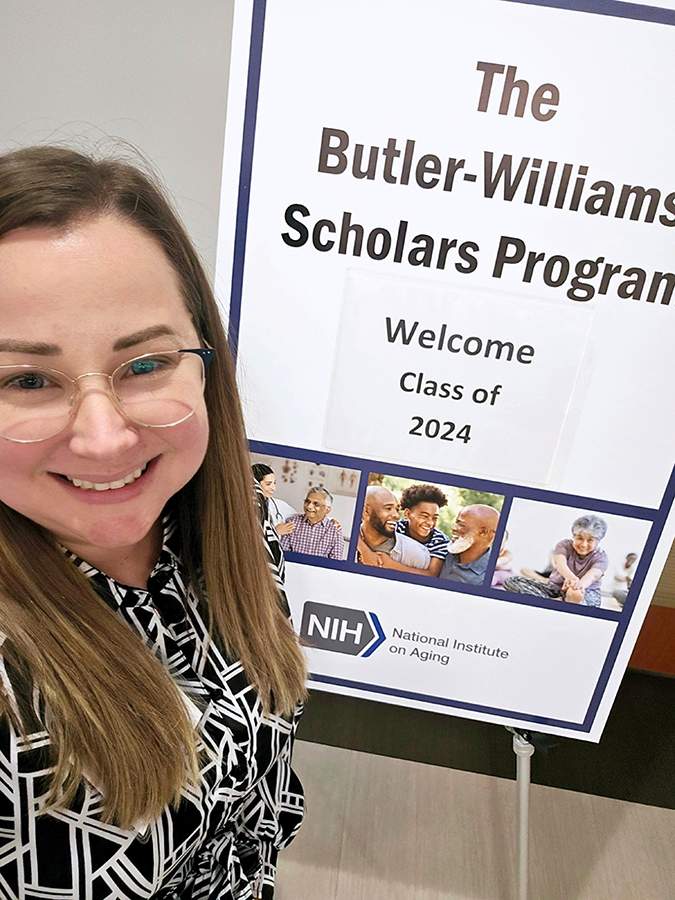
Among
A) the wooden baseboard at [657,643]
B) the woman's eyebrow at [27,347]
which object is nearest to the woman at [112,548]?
the woman's eyebrow at [27,347]

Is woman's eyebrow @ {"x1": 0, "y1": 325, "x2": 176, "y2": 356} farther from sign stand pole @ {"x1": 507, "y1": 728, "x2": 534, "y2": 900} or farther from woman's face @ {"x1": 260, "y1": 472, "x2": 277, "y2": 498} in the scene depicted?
sign stand pole @ {"x1": 507, "y1": 728, "x2": 534, "y2": 900}

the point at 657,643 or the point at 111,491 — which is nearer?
the point at 111,491

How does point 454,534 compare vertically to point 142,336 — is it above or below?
below

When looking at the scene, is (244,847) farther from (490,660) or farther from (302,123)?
(302,123)

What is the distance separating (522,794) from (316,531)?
0.83 m

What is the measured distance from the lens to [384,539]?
5.11 feet

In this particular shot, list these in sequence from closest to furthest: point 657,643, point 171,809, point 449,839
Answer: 1. point 171,809
2. point 449,839
3. point 657,643

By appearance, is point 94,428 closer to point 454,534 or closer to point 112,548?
point 112,548

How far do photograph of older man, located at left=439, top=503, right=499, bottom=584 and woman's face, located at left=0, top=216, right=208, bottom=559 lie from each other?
72 centimetres

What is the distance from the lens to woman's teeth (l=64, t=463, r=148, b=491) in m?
0.85

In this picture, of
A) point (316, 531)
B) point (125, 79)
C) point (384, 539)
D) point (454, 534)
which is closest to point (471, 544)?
point (454, 534)

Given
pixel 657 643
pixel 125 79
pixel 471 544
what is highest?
pixel 125 79

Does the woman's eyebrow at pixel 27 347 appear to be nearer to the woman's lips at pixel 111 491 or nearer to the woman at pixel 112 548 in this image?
the woman at pixel 112 548

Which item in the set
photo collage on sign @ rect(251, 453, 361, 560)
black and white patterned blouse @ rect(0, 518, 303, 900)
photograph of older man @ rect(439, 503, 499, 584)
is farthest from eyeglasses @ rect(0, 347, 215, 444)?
photograph of older man @ rect(439, 503, 499, 584)
